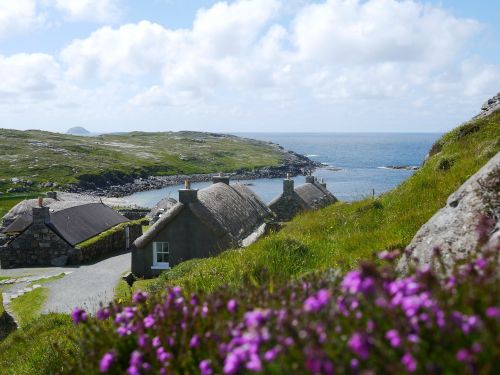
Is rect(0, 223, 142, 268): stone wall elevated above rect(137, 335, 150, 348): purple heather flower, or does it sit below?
below

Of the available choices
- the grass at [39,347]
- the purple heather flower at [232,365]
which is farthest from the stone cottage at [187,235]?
the purple heather flower at [232,365]

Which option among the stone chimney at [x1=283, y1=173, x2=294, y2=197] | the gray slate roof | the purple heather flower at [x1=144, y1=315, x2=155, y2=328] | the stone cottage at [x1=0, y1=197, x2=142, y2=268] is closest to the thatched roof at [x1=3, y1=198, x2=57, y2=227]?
the gray slate roof

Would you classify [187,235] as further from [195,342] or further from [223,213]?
[195,342]

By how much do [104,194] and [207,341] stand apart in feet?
382

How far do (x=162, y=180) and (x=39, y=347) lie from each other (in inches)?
5166

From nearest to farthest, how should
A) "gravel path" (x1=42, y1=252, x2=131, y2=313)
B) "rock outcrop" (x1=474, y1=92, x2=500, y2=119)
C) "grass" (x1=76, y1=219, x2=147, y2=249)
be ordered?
"rock outcrop" (x1=474, y1=92, x2=500, y2=119)
"gravel path" (x1=42, y1=252, x2=131, y2=313)
"grass" (x1=76, y1=219, x2=147, y2=249)

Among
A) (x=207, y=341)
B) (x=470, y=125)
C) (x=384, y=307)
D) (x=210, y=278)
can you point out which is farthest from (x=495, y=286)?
(x=470, y=125)

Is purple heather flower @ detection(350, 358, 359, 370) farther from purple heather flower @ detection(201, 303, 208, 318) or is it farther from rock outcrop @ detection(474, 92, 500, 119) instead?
rock outcrop @ detection(474, 92, 500, 119)

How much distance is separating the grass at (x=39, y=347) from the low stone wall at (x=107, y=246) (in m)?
21.7

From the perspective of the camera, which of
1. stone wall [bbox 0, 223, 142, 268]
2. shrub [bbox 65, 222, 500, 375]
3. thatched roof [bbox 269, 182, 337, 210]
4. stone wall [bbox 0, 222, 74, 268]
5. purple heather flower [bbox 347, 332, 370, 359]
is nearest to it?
purple heather flower [bbox 347, 332, 370, 359]

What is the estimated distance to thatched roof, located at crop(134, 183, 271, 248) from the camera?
29891mm

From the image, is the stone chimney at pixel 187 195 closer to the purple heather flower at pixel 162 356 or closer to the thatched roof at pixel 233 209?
the thatched roof at pixel 233 209

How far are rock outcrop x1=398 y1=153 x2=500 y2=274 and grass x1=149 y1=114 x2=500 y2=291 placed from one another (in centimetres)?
155

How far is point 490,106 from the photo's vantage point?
749 inches
